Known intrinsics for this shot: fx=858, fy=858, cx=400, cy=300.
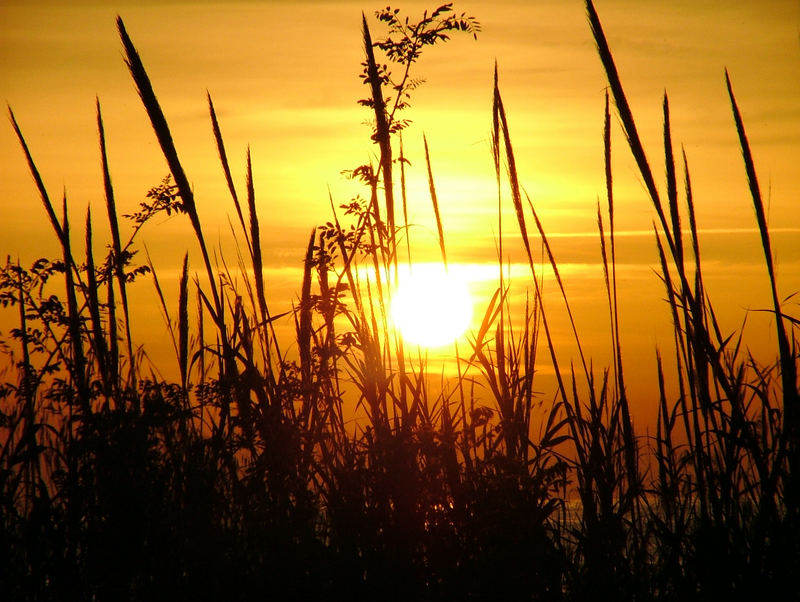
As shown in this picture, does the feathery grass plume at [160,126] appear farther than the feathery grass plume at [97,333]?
No

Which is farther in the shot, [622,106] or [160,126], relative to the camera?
[160,126]

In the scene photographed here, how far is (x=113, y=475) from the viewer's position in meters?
2.46

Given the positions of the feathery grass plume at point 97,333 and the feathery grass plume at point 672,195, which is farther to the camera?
the feathery grass plume at point 97,333

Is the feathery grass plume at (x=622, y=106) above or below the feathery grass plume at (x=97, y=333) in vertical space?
above

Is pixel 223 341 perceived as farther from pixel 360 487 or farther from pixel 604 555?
pixel 604 555

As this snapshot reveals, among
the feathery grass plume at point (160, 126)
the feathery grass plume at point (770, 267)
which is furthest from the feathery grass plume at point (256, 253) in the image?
the feathery grass plume at point (770, 267)

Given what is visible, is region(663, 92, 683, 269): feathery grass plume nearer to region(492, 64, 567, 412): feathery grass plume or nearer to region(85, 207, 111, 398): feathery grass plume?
region(492, 64, 567, 412): feathery grass plume

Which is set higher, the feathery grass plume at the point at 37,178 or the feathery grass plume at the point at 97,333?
the feathery grass plume at the point at 37,178

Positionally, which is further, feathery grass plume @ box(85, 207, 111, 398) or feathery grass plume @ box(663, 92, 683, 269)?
feathery grass plume @ box(85, 207, 111, 398)

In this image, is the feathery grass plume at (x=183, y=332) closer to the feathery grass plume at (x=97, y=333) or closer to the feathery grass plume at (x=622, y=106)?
the feathery grass plume at (x=97, y=333)

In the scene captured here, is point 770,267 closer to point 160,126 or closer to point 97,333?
point 160,126

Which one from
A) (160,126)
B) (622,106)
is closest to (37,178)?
(160,126)

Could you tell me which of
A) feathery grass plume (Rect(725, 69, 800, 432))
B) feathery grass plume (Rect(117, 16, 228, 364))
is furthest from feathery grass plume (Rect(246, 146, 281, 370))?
feathery grass plume (Rect(725, 69, 800, 432))

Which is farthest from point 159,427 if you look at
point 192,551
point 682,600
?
point 682,600
